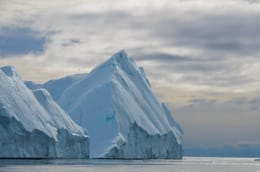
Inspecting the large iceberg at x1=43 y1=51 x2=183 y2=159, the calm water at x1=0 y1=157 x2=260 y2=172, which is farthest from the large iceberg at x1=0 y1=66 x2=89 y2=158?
the large iceberg at x1=43 y1=51 x2=183 y2=159

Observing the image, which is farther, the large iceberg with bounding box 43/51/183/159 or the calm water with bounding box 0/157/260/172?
the large iceberg with bounding box 43/51/183/159

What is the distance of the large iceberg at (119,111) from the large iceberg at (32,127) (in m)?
5.70

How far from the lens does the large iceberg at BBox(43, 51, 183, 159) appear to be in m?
98.6

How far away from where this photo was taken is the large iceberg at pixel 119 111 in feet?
323

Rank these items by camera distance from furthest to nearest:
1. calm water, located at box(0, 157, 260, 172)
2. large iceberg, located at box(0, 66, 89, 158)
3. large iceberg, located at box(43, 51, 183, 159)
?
large iceberg, located at box(43, 51, 183, 159), large iceberg, located at box(0, 66, 89, 158), calm water, located at box(0, 157, 260, 172)

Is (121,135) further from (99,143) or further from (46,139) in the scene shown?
(46,139)

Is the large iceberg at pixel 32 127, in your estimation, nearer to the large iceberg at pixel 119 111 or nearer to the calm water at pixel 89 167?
the calm water at pixel 89 167

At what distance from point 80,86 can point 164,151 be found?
61.0ft

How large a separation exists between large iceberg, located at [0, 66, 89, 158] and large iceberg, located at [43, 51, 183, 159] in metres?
5.70

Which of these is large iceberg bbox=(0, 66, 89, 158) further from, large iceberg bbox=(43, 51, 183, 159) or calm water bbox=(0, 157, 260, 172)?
large iceberg bbox=(43, 51, 183, 159)

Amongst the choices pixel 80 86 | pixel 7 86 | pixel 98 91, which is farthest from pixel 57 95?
pixel 7 86

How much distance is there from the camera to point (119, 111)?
10100 cm

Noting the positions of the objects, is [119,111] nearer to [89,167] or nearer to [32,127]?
[32,127]

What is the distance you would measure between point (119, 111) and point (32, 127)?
25088 millimetres
